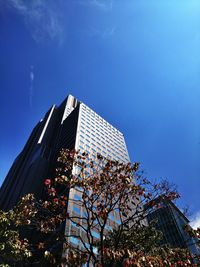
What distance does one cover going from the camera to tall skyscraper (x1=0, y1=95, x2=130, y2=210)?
52625 millimetres

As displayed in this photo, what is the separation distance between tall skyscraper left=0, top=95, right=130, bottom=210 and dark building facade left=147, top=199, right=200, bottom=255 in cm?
2153

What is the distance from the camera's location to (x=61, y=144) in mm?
59531

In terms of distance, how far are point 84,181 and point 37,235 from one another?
34.1 m

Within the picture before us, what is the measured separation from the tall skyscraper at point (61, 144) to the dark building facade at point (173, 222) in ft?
70.6

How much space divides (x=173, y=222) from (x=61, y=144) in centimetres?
5215

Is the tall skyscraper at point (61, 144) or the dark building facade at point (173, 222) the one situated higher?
the tall skyscraper at point (61, 144)

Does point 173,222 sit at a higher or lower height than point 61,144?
lower

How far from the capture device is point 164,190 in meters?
8.56

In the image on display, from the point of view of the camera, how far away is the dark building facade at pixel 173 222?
8.84 m

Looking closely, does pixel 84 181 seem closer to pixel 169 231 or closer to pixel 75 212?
pixel 75 212

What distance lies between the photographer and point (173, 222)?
33.1ft

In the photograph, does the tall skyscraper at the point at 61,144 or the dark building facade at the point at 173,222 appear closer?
the dark building facade at the point at 173,222

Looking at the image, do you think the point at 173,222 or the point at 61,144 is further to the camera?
the point at 61,144

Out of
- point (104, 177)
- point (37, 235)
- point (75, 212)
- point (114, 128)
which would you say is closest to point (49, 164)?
point (37, 235)
